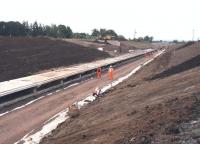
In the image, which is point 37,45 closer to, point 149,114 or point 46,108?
point 46,108

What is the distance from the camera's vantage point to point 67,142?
543 inches

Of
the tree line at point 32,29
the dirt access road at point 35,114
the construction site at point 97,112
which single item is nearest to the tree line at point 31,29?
the tree line at point 32,29

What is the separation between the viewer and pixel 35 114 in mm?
22125

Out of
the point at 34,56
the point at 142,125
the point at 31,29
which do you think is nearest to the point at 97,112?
the point at 142,125

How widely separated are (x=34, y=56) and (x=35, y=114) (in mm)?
33414

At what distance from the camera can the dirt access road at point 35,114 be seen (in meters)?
18.2

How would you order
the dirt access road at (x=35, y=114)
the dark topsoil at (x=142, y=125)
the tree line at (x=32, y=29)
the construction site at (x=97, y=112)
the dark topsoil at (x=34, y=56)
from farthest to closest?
the tree line at (x=32, y=29)
the dark topsoil at (x=34, y=56)
the dirt access road at (x=35, y=114)
the construction site at (x=97, y=112)
the dark topsoil at (x=142, y=125)

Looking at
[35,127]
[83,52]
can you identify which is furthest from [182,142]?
[83,52]

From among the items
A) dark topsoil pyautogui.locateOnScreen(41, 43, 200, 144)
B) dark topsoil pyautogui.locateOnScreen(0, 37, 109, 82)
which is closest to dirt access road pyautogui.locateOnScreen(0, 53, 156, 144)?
dark topsoil pyautogui.locateOnScreen(41, 43, 200, 144)

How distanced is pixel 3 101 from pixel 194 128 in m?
16.2

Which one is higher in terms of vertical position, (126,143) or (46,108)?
(126,143)

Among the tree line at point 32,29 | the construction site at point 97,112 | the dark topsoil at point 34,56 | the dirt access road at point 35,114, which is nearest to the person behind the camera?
the construction site at point 97,112

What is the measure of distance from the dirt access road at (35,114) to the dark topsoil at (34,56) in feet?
29.8

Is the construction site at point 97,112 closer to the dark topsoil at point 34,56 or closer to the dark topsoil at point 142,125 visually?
the dark topsoil at point 142,125
